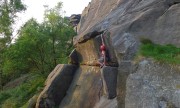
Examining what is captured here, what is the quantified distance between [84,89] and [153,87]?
8252mm

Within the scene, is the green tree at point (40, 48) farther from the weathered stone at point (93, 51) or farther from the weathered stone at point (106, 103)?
the weathered stone at point (106, 103)

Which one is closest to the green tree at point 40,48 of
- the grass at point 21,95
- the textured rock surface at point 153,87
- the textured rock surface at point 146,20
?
the grass at point 21,95

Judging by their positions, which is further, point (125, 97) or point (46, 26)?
point (46, 26)

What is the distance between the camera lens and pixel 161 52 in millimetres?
15180

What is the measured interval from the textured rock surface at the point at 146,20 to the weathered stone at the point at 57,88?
3.90 meters

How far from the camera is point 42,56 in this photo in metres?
33.2


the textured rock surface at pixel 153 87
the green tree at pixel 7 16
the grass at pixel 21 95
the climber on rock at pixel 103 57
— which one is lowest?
the grass at pixel 21 95

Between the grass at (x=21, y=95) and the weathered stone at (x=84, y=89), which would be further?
the grass at (x=21, y=95)

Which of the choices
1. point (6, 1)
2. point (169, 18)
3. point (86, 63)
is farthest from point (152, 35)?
point (6, 1)

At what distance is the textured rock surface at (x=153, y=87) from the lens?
13.2 m

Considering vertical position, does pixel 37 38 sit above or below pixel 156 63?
above

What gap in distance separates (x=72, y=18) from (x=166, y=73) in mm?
49987

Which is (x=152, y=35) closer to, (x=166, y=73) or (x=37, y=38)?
(x=166, y=73)

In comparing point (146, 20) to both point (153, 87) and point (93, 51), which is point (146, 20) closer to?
point (153, 87)
